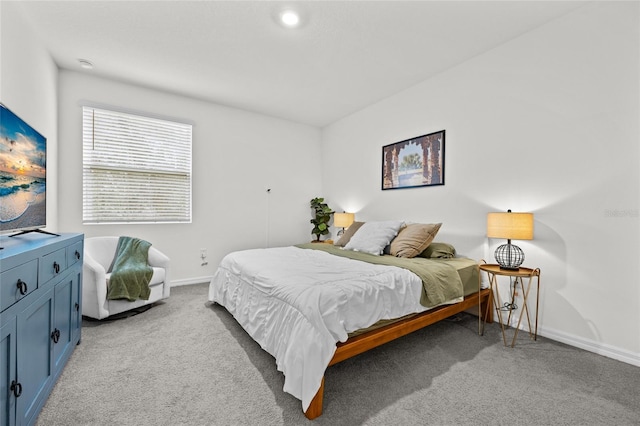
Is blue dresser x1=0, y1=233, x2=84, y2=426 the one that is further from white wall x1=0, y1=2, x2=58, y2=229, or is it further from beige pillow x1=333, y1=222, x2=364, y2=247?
beige pillow x1=333, y1=222, x2=364, y2=247

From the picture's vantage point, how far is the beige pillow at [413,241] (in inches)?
114

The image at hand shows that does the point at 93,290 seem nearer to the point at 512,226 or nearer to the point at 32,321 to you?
the point at 32,321

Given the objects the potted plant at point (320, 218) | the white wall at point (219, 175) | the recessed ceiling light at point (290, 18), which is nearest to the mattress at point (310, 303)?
the white wall at point (219, 175)

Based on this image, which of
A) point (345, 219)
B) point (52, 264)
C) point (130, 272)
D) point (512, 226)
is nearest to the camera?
point (52, 264)

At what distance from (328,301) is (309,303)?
12 cm

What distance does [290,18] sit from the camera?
2.37 metres

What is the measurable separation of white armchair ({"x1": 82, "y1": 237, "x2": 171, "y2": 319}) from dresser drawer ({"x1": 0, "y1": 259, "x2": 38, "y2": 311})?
1.42 metres

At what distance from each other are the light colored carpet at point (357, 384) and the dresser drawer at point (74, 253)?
719mm

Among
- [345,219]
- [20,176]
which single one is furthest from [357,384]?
[345,219]

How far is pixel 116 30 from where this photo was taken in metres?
2.55

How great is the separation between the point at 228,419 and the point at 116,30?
333 cm

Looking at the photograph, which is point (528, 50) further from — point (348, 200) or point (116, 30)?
point (116, 30)

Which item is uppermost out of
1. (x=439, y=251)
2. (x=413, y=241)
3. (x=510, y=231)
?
(x=510, y=231)

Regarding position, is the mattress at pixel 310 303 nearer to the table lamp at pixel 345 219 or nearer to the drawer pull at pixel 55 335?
the drawer pull at pixel 55 335
